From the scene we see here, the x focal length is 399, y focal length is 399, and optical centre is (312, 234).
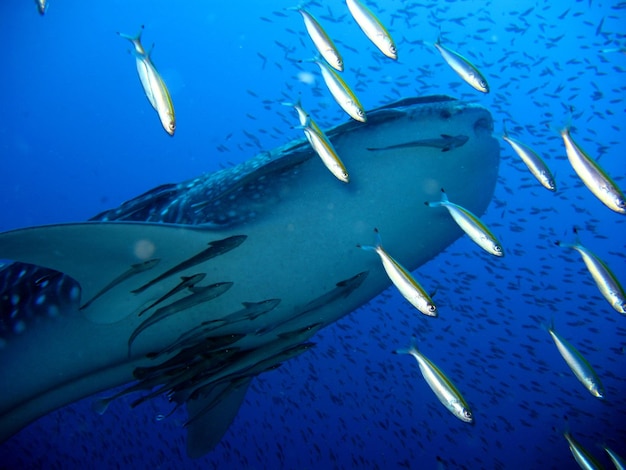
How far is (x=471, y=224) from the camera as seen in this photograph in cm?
254

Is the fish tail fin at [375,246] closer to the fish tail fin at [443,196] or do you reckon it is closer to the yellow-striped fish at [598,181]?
the fish tail fin at [443,196]

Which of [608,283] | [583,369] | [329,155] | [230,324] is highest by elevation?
[329,155]

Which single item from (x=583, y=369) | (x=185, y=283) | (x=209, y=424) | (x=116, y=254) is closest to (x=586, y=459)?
(x=583, y=369)

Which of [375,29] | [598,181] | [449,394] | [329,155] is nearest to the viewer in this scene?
[329,155]

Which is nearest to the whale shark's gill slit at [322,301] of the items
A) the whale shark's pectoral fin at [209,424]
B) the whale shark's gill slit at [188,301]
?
the whale shark's gill slit at [188,301]

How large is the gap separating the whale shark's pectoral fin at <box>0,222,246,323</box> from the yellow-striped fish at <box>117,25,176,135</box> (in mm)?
751

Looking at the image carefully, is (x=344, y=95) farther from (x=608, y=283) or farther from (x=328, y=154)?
(x=608, y=283)

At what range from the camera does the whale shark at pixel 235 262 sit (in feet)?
7.20

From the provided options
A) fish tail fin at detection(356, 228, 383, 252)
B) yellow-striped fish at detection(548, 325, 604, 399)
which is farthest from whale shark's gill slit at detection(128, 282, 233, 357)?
yellow-striped fish at detection(548, 325, 604, 399)

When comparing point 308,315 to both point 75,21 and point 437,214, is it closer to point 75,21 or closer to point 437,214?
point 437,214

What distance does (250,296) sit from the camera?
2.51 metres

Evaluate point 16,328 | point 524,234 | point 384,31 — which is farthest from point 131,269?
point 524,234

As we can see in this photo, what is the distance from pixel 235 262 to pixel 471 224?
1501mm

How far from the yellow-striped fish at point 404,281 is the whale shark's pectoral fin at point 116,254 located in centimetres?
83
